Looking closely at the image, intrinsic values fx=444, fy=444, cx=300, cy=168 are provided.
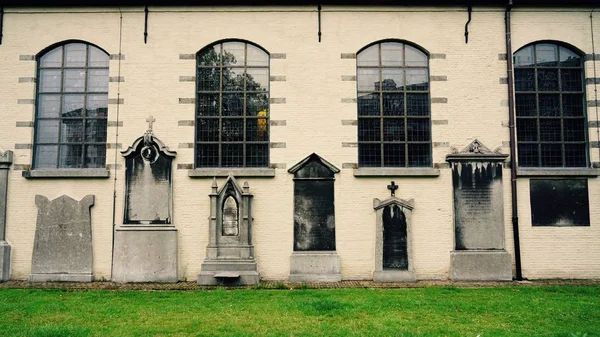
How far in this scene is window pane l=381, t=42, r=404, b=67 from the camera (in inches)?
486

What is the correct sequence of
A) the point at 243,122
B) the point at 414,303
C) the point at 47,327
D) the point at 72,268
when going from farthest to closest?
the point at 243,122, the point at 72,268, the point at 414,303, the point at 47,327

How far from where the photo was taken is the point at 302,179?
1163cm

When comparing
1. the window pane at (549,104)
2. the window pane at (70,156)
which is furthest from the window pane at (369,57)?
the window pane at (70,156)

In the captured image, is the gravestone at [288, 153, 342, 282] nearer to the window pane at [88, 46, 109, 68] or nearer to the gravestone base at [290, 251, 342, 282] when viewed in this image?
the gravestone base at [290, 251, 342, 282]

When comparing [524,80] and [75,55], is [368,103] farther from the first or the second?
[75,55]

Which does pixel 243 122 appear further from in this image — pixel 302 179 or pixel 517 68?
pixel 517 68

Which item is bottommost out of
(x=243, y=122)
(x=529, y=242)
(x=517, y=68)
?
(x=529, y=242)

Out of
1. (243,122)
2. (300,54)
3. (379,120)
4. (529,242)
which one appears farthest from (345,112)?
(529,242)

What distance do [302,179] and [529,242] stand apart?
6191 mm

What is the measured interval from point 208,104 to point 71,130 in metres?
3.80

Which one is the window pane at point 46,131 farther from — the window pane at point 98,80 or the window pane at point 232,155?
the window pane at point 232,155

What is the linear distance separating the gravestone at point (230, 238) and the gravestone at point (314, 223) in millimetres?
1175

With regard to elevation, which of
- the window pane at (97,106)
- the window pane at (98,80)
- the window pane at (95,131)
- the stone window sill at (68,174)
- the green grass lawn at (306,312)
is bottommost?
the green grass lawn at (306,312)

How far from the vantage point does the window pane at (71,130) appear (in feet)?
39.6
